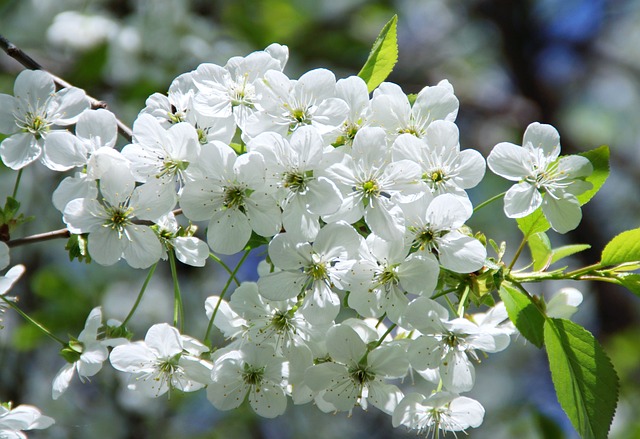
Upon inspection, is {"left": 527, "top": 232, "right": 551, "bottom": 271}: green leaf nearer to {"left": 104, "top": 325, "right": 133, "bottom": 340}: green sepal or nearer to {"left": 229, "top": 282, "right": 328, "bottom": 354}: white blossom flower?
{"left": 229, "top": 282, "right": 328, "bottom": 354}: white blossom flower

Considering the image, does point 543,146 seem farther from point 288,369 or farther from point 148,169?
point 148,169

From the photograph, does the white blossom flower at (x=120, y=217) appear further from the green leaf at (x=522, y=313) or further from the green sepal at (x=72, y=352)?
the green leaf at (x=522, y=313)

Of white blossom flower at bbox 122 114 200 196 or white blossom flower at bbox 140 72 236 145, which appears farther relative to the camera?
white blossom flower at bbox 140 72 236 145

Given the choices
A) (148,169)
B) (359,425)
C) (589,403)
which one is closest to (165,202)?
(148,169)

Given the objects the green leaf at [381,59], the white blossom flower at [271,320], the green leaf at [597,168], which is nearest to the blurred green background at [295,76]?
the green leaf at [597,168]

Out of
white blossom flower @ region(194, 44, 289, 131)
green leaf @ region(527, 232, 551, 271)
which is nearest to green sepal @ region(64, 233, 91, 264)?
white blossom flower @ region(194, 44, 289, 131)

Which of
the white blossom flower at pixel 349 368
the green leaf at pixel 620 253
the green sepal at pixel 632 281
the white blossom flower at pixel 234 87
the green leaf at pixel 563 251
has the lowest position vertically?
the white blossom flower at pixel 349 368

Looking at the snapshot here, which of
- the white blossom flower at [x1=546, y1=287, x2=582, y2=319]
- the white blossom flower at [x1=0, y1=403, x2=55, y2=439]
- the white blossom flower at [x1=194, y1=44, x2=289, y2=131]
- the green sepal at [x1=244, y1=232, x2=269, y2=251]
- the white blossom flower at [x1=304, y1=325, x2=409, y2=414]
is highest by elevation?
the white blossom flower at [x1=194, y1=44, x2=289, y2=131]
